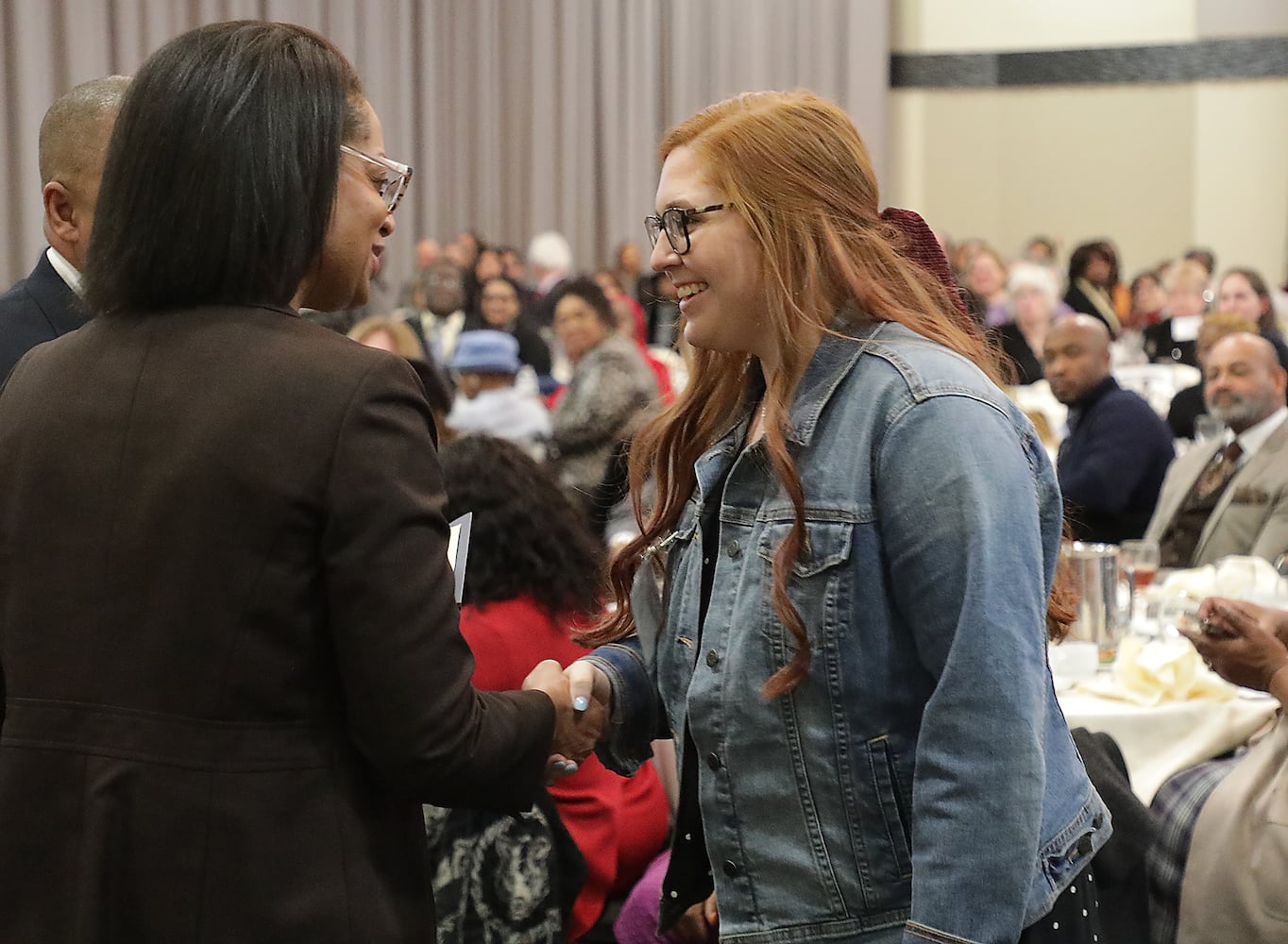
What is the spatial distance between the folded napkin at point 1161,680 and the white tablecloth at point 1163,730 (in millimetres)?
26

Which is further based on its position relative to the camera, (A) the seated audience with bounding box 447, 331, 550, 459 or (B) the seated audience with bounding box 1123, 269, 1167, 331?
(B) the seated audience with bounding box 1123, 269, 1167, 331

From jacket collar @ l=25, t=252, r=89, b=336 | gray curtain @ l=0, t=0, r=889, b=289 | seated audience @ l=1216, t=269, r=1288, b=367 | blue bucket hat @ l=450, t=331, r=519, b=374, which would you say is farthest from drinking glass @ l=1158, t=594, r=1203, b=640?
gray curtain @ l=0, t=0, r=889, b=289

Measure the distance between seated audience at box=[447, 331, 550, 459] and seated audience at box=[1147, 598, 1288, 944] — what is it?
14.1ft

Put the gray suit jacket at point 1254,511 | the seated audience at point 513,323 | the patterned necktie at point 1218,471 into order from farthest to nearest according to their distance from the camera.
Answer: the seated audience at point 513,323 → the patterned necktie at point 1218,471 → the gray suit jacket at point 1254,511

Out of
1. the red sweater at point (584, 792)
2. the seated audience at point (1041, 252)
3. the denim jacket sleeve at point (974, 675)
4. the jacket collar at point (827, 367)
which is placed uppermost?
the jacket collar at point (827, 367)

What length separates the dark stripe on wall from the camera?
599 inches

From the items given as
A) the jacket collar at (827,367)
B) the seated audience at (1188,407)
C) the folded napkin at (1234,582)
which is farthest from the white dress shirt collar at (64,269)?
the seated audience at (1188,407)

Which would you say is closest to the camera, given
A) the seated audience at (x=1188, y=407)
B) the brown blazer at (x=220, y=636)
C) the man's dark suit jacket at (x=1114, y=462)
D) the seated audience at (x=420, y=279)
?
the brown blazer at (x=220, y=636)

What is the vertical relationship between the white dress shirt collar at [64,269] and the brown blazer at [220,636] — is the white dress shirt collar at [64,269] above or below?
above

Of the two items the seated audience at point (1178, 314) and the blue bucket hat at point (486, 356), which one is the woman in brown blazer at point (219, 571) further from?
the seated audience at point (1178, 314)

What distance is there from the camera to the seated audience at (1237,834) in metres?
2.62

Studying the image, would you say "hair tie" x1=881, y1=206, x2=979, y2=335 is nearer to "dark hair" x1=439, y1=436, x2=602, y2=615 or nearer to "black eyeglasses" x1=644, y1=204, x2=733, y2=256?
"black eyeglasses" x1=644, y1=204, x2=733, y2=256

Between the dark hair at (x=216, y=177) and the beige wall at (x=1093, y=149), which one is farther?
the beige wall at (x=1093, y=149)

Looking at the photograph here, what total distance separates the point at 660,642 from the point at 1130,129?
50.2 ft
